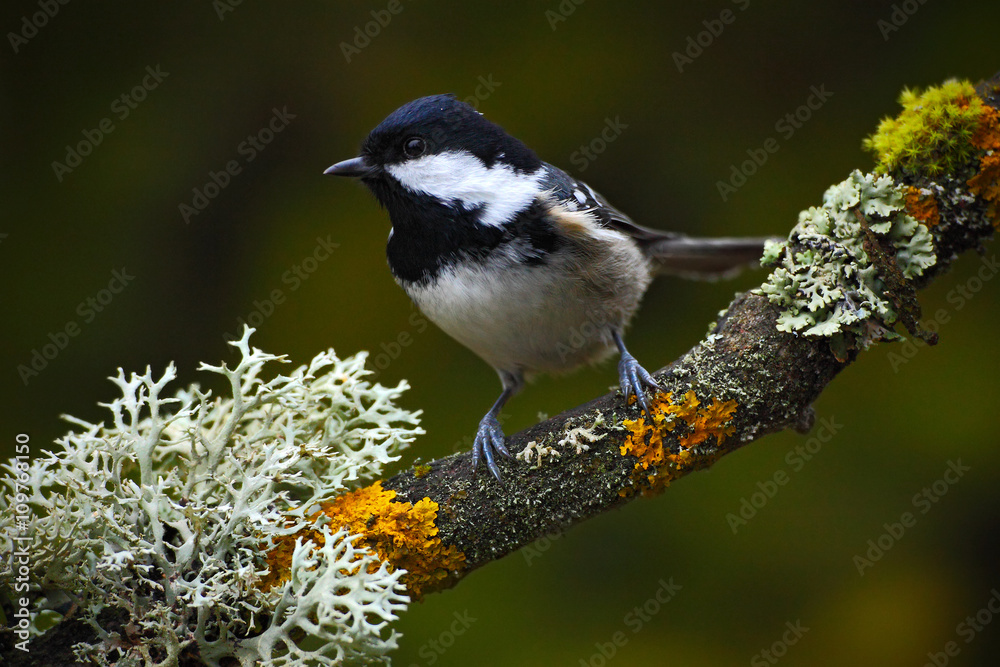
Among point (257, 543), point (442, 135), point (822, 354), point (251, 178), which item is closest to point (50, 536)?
point (257, 543)

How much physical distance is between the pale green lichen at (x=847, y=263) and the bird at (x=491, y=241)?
314 mm

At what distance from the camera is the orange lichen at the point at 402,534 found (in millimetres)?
1137

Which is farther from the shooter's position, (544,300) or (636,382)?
(544,300)

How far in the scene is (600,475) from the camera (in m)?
1.17

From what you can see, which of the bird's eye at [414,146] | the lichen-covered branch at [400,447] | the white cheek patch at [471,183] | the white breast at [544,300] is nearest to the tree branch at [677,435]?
the lichen-covered branch at [400,447]

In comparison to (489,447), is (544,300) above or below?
above

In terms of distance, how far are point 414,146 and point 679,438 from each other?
79cm

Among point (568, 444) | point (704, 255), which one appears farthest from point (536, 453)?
point (704, 255)

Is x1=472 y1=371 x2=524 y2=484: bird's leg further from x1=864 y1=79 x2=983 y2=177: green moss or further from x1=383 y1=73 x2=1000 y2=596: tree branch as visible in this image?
x1=864 y1=79 x2=983 y2=177: green moss

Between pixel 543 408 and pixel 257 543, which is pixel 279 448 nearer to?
pixel 257 543

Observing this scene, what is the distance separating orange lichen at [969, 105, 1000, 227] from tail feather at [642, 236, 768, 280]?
0.67 meters

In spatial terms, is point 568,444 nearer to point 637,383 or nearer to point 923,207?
point 637,383

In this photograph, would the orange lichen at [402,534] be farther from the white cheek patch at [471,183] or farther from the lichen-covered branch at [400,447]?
the white cheek patch at [471,183]

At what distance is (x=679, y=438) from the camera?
3.81 ft
